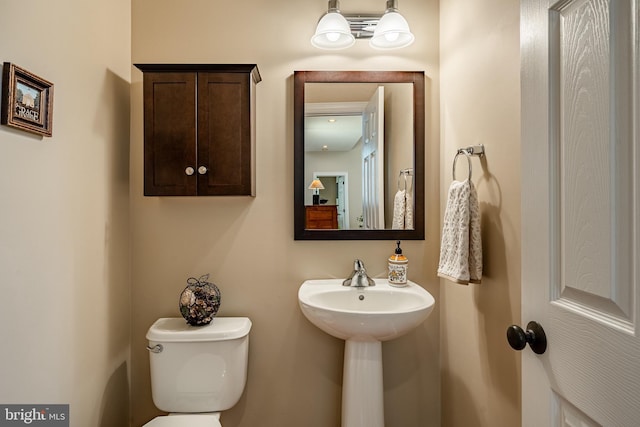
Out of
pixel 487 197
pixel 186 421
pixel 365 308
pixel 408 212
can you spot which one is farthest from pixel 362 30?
pixel 186 421

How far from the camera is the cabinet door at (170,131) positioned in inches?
67.5

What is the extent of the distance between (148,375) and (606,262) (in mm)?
1986

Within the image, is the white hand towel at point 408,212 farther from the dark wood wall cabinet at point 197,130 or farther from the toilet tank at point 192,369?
the toilet tank at point 192,369

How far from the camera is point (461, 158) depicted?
166cm

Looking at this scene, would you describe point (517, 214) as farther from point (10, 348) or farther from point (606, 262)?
point (10, 348)

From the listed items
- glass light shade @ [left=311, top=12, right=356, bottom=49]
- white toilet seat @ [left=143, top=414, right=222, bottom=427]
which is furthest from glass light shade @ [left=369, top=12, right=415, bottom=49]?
white toilet seat @ [left=143, top=414, right=222, bottom=427]

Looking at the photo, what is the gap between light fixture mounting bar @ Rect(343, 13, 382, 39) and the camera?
6.15 ft

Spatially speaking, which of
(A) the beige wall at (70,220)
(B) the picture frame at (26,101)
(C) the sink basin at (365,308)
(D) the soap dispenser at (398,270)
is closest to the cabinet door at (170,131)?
(A) the beige wall at (70,220)

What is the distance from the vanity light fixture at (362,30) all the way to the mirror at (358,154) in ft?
0.46

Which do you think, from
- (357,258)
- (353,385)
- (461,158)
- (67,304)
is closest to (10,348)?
(67,304)

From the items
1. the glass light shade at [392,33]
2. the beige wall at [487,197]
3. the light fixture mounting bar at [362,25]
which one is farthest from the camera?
the light fixture mounting bar at [362,25]

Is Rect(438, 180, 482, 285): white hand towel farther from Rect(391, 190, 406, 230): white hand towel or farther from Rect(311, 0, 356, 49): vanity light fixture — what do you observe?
Rect(311, 0, 356, 49): vanity light fixture
